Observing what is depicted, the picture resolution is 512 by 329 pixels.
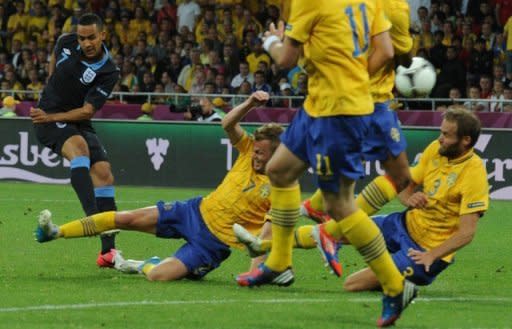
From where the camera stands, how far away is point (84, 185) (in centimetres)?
1063

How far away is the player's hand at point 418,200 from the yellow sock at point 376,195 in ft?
1.50

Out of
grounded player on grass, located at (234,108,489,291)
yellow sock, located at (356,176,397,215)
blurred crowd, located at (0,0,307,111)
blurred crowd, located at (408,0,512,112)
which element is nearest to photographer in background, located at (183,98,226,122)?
blurred crowd, located at (0,0,307,111)

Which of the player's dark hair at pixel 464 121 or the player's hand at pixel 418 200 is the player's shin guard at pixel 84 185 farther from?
the player's dark hair at pixel 464 121

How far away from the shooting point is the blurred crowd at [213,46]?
2155 cm

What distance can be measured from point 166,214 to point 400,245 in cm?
172

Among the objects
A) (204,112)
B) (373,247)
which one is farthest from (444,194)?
(204,112)

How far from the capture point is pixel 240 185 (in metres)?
9.62

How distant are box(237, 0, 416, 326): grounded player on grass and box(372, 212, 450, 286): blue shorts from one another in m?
1.33

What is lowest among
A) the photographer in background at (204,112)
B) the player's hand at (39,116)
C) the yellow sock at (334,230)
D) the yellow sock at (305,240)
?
the photographer in background at (204,112)

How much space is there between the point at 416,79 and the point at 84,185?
8.95 ft

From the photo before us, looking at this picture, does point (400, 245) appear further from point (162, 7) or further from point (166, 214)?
point (162, 7)

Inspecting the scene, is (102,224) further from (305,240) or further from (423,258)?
(423,258)

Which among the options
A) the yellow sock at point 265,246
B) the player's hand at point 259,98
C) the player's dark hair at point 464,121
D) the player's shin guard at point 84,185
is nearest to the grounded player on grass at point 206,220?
the player's hand at point 259,98

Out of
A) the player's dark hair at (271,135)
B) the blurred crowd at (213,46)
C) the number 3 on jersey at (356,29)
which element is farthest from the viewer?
the blurred crowd at (213,46)
